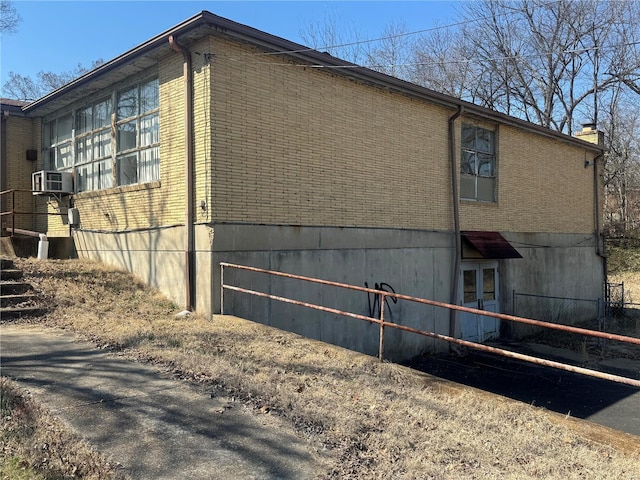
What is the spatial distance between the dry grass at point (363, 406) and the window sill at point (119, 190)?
2.78 meters

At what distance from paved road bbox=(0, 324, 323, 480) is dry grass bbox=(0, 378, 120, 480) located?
121 mm

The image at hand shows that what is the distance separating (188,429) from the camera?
399 centimetres

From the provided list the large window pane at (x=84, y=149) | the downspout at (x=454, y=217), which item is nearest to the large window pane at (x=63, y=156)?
the large window pane at (x=84, y=149)

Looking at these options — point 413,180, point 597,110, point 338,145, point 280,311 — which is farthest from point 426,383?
point 597,110

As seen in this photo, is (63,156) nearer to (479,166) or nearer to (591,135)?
(479,166)

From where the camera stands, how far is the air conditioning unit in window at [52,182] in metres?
12.2

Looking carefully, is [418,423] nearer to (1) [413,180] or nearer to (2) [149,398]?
(2) [149,398]

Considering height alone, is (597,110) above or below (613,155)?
above

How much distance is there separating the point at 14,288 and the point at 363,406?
22.2 feet

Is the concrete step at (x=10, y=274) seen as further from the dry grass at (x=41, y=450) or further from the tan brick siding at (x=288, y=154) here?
the dry grass at (x=41, y=450)

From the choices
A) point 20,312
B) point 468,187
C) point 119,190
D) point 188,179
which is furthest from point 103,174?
point 468,187

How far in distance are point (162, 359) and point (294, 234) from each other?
428 centimetres

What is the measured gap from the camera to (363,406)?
468 centimetres

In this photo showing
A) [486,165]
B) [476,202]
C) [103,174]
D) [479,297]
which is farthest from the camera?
[486,165]
